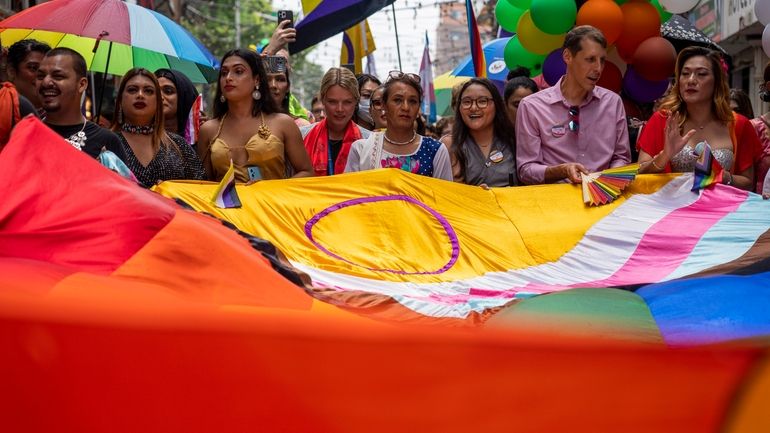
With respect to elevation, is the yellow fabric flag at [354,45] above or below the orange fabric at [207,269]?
above

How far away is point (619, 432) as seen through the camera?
8.30ft

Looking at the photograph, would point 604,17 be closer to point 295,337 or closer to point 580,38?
point 580,38

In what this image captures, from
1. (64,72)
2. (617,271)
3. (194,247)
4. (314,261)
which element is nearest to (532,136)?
(617,271)

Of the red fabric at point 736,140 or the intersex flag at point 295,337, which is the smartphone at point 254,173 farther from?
the red fabric at point 736,140

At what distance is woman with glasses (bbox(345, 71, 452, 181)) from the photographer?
5953 millimetres

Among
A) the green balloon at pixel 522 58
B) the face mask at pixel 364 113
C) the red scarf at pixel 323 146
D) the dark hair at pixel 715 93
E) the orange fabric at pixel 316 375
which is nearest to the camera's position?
the orange fabric at pixel 316 375

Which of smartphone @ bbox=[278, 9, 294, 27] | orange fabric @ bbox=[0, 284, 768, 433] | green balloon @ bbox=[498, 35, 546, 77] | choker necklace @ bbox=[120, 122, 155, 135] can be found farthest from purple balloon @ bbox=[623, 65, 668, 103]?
orange fabric @ bbox=[0, 284, 768, 433]

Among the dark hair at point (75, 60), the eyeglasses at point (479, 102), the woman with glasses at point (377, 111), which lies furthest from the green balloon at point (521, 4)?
the dark hair at point (75, 60)

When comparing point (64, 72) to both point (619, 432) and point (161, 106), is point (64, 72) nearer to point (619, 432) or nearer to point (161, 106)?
point (161, 106)

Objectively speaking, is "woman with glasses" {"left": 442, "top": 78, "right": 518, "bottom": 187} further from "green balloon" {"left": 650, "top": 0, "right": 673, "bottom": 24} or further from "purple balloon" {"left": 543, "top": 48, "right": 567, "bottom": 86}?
"green balloon" {"left": 650, "top": 0, "right": 673, "bottom": 24}

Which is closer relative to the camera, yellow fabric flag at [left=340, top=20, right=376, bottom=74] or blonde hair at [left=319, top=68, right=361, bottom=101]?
blonde hair at [left=319, top=68, right=361, bottom=101]

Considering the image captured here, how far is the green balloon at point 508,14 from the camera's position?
891 cm

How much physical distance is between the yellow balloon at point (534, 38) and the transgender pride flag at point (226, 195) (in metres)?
3.55

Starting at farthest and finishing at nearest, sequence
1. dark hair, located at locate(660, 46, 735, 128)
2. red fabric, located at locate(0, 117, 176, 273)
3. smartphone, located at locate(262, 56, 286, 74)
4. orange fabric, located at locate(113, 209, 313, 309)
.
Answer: smartphone, located at locate(262, 56, 286, 74) < dark hair, located at locate(660, 46, 735, 128) < red fabric, located at locate(0, 117, 176, 273) < orange fabric, located at locate(113, 209, 313, 309)
